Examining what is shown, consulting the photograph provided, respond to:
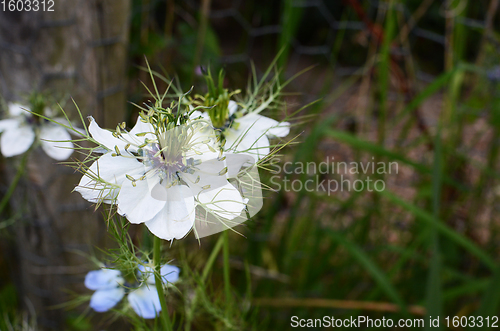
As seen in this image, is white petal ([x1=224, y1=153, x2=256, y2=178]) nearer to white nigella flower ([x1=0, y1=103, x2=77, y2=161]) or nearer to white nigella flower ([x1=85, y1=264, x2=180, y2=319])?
white nigella flower ([x1=85, y1=264, x2=180, y2=319])

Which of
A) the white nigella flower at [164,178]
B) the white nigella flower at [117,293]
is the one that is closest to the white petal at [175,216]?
the white nigella flower at [164,178]

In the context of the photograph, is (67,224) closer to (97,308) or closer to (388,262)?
(97,308)

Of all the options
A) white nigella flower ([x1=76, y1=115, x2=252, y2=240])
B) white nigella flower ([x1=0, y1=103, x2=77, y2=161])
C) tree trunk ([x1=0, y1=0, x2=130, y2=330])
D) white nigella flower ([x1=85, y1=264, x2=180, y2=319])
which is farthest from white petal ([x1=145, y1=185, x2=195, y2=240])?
tree trunk ([x1=0, y1=0, x2=130, y2=330])

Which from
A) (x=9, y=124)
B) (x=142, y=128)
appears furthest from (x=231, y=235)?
(x=142, y=128)

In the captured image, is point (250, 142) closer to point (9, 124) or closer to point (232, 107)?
point (232, 107)

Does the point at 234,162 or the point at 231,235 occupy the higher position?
the point at 234,162

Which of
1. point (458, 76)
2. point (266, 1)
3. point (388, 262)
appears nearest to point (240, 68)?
point (266, 1)
